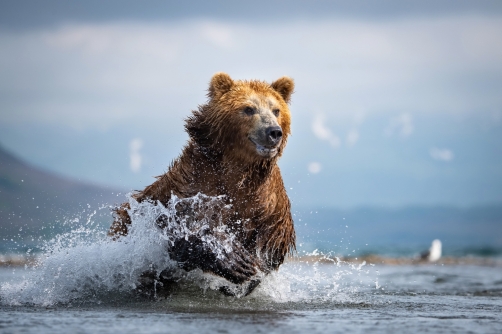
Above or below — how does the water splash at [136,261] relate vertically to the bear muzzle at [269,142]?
below

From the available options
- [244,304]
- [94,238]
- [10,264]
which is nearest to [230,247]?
[244,304]

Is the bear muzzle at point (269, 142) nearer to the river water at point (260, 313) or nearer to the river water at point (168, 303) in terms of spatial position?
the river water at point (168, 303)

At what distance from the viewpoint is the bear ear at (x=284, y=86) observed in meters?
8.40

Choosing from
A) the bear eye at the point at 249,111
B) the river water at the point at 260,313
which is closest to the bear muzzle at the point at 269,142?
the bear eye at the point at 249,111

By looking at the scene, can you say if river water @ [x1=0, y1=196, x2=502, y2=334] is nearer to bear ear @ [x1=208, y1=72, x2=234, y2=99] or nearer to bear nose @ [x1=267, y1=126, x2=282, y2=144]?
bear nose @ [x1=267, y1=126, x2=282, y2=144]

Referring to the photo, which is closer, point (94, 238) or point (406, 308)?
point (406, 308)

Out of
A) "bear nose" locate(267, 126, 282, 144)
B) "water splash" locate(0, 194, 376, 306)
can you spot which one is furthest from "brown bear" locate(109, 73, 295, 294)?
"water splash" locate(0, 194, 376, 306)

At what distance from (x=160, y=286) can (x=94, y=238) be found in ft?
4.88

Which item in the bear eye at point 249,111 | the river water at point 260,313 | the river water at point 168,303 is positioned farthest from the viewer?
the bear eye at point 249,111

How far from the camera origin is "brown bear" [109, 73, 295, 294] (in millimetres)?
7402

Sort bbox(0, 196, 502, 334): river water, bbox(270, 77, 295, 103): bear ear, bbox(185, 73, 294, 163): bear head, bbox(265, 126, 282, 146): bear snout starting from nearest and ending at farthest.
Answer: bbox(0, 196, 502, 334): river water → bbox(265, 126, 282, 146): bear snout → bbox(185, 73, 294, 163): bear head → bbox(270, 77, 295, 103): bear ear

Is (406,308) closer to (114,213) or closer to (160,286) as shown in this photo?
(160,286)

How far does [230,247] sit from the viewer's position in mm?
7312

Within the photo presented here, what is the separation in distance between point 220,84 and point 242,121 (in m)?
0.66
